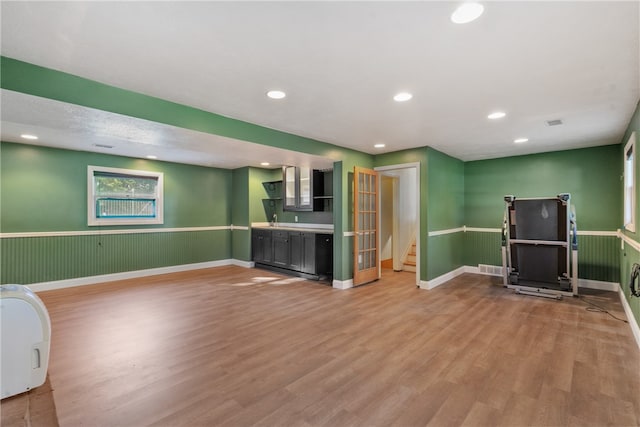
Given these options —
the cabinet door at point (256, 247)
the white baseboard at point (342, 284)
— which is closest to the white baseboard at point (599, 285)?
the white baseboard at point (342, 284)

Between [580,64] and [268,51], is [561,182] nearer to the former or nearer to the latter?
[580,64]

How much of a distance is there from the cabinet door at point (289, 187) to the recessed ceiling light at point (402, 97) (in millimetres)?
3961

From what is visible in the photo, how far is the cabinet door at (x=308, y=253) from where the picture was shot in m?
5.75

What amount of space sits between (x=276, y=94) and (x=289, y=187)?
13.3 ft

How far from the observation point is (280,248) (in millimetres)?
6453

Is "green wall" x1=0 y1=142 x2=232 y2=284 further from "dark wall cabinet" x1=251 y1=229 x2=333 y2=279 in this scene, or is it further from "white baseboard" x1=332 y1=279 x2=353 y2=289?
"white baseboard" x1=332 y1=279 x2=353 y2=289

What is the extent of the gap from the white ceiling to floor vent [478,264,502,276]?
334 cm

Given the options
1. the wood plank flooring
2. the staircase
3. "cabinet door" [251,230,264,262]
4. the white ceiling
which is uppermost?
the white ceiling

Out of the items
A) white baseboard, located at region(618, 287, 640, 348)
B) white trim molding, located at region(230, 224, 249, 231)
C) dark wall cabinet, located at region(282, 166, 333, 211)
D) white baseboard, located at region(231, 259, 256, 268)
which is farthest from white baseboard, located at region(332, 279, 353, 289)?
white baseboard, located at region(618, 287, 640, 348)

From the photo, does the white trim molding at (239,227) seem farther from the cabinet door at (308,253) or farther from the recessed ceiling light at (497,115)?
the recessed ceiling light at (497,115)

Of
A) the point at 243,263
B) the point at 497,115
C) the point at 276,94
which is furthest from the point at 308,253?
the point at 497,115

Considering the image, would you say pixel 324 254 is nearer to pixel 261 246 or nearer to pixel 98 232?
pixel 261 246

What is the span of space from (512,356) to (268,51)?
3.28 meters

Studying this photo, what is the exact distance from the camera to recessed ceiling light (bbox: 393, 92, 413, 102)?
112 inches
